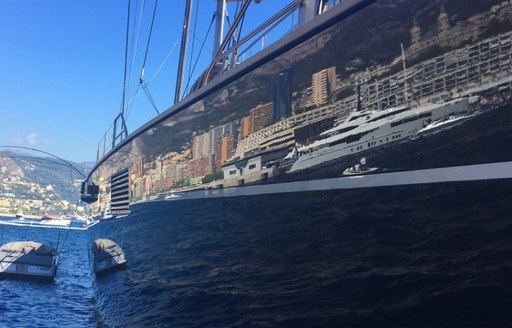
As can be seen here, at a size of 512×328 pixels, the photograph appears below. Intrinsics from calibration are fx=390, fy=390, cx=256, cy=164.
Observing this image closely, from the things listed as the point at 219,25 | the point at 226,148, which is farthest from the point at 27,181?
the point at 226,148

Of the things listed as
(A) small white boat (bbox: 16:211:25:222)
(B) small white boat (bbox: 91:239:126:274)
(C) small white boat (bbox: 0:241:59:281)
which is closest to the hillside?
(C) small white boat (bbox: 0:241:59:281)

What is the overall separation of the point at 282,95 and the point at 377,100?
83 cm

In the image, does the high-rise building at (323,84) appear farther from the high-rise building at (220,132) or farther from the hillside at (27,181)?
the hillside at (27,181)

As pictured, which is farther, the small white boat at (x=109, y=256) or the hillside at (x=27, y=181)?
the hillside at (x=27, y=181)

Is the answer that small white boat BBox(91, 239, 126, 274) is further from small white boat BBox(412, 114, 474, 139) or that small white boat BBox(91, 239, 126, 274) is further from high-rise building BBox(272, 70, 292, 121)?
small white boat BBox(412, 114, 474, 139)

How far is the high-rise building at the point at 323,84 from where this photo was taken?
8.59 ft

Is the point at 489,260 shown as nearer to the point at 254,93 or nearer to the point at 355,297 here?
the point at 355,297

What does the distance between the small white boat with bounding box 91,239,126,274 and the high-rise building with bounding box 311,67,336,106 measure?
14.4 ft

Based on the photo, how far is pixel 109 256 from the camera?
7023 millimetres

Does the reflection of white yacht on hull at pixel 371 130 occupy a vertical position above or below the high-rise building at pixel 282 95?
below

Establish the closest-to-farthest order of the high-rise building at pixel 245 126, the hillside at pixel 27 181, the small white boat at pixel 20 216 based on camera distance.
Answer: the high-rise building at pixel 245 126 < the hillside at pixel 27 181 < the small white boat at pixel 20 216

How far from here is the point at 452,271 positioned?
78.7 inches

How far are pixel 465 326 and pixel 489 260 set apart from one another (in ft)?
1.17

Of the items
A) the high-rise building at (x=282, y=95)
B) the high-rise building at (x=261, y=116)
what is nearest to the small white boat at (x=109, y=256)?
the high-rise building at (x=261, y=116)
